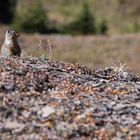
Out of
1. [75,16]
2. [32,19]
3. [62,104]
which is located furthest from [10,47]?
[75,16]

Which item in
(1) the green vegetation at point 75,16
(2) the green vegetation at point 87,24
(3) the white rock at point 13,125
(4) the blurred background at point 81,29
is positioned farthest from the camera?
(2) the green vegetation at point 87,24

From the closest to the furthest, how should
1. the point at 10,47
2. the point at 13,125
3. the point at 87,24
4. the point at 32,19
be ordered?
the point at 13,125
the point at 10,47
the point at 32,19
the point at 87,24

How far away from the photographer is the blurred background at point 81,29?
35469mm

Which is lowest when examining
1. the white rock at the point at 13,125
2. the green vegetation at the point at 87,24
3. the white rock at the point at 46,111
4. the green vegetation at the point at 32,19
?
the white rock at the point at 13,125

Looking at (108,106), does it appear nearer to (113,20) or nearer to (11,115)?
(11,115)

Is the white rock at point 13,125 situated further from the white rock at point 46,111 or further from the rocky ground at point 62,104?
the white rock at point 46,111

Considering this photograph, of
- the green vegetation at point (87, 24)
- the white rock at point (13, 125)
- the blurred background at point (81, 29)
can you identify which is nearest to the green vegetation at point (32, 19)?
the blurred background at point (81, 29)

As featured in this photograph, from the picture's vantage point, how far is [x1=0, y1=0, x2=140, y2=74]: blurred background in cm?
3547

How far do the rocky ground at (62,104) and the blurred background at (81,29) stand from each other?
5.56 ft

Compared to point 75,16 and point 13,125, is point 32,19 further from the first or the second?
point 13,125

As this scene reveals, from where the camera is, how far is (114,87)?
7.84m

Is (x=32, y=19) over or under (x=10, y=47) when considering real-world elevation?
over

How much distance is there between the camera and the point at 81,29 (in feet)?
172

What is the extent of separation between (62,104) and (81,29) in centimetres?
4552
